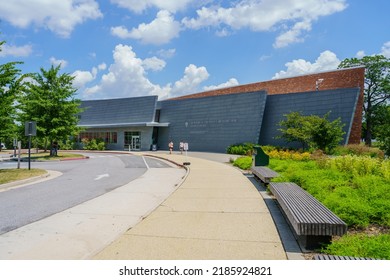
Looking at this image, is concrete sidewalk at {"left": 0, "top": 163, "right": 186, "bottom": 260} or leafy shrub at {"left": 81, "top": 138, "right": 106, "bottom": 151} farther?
leafy shrub at {"left": 81, "top": 138, "right": 106, "bottom": 151}

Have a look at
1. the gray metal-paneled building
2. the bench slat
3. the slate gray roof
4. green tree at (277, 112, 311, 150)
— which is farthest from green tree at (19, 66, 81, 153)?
the bench slat

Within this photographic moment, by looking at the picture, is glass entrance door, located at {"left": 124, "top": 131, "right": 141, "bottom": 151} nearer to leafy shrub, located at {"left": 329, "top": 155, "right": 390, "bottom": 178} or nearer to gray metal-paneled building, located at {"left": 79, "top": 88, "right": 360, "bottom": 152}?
gray metal-paneled building, located at {"left": 79, "top": 88, "right": 360, "bottom": 152}

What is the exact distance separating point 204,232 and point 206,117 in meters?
30.7

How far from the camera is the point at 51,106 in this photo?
27984 millimetres

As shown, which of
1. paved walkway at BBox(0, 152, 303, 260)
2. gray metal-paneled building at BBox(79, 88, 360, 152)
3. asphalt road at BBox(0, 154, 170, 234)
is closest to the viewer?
paved walkway at BBox(0, 152, 303, 260)

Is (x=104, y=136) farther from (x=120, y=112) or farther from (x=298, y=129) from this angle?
(x=298, y=129)

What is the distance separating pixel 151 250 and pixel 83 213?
3.12 meters

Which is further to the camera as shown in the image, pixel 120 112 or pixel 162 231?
pixel 120 112

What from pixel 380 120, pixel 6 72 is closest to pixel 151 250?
pixel 6 72

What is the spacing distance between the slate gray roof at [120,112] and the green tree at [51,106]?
41.6 feet

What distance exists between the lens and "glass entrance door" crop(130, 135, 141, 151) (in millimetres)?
43572

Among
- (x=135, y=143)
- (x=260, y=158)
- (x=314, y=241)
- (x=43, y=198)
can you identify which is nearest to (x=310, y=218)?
(x=314, y=241)

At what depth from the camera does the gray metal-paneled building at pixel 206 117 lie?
27969 millimetres

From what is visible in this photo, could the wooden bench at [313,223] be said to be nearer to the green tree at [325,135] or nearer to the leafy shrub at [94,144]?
the green tree at [325,135]
